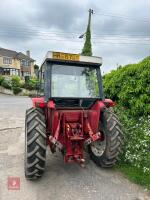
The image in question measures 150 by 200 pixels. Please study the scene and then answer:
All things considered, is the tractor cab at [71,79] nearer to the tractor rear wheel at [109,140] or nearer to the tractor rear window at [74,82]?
the tractor rear window at [74,82]

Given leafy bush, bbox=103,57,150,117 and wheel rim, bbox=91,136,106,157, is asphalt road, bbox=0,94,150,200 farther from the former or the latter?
leafy bush, bbox=103,57,150,117

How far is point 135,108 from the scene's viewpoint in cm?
736

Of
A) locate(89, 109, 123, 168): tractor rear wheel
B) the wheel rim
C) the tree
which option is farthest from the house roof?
locate(89, 109, 123, 168): tractor rear wheel

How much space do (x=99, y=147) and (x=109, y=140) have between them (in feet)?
1.71

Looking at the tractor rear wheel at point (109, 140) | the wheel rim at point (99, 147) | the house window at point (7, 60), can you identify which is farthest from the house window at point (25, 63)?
the tractor rear wheel at point (109, 140)

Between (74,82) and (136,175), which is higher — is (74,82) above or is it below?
above

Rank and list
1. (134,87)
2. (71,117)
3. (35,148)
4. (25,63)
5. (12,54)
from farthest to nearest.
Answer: (25,63) < (12,54) < (134,87) < (71,117) < (35,148)

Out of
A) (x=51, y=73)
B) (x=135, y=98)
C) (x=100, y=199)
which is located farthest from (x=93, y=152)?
(x=135, y=98)

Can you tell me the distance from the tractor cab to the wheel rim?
34.3 inches

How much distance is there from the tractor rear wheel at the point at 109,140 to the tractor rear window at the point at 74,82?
608 millimetres

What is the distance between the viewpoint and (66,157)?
4.82m

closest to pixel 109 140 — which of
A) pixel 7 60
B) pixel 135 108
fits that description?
pixel 135 108

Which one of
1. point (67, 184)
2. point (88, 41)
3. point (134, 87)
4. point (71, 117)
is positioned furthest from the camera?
point (88, 41)

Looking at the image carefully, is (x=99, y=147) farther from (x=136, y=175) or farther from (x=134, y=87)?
(x=134, y=87)
